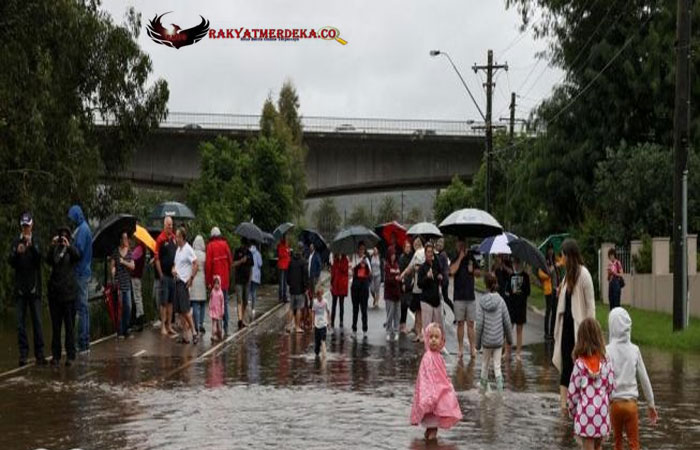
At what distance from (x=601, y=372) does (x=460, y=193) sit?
59824 mm

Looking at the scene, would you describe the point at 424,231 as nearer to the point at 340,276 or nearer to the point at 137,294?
the point at 340,276

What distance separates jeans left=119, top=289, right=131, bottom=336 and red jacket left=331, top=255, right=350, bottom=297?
5.43 meters

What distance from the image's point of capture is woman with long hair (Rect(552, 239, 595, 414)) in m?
11.3

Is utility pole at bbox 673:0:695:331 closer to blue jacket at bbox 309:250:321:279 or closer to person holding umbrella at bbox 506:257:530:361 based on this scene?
person holding umbrella at bbox 506:257:530:361

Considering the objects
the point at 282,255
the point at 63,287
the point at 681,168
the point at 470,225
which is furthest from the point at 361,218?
the point at 63,287

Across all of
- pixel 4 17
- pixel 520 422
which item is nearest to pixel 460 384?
pixel 520 422

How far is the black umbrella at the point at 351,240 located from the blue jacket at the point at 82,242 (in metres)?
9.32

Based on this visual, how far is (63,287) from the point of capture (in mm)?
15531

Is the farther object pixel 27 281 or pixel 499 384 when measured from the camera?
pixel 27 281

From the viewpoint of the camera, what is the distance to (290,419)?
37.3 feet

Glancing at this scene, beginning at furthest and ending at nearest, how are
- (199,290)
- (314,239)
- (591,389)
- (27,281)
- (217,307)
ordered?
(314,239) → (199,290) → (217,307) → (27,281) → (591,389)

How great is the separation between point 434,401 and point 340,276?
1396 cm

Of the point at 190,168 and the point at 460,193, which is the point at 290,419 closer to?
the point at 190,168

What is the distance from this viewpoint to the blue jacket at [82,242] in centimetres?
1630
